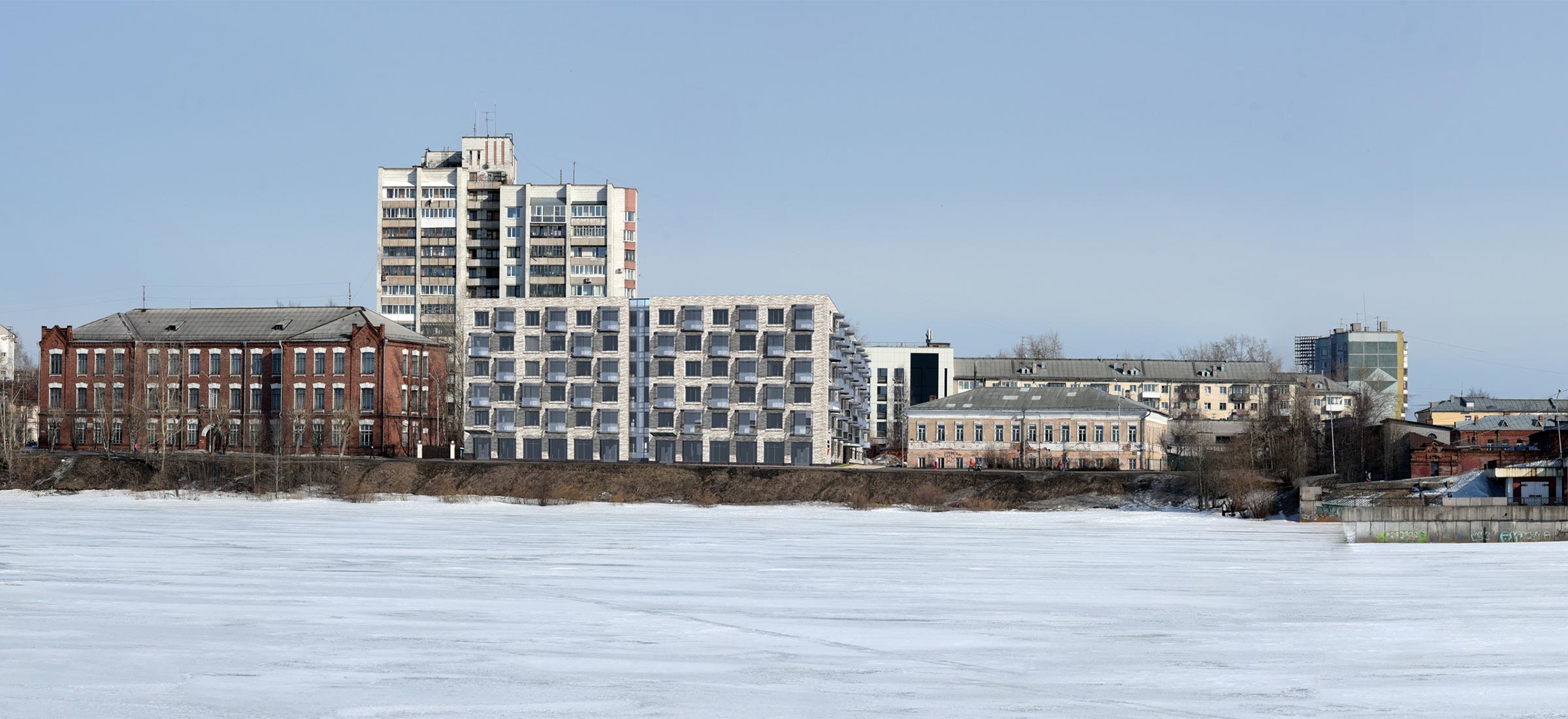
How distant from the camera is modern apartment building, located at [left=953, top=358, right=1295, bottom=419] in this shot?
187250mm

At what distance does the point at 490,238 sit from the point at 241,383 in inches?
2222

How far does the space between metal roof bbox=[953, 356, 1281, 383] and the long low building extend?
227 ft

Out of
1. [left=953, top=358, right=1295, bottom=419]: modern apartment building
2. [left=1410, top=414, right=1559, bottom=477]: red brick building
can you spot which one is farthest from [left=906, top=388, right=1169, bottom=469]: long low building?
[left=953, top=358, right=1295, bottom=419]: modern apartment building

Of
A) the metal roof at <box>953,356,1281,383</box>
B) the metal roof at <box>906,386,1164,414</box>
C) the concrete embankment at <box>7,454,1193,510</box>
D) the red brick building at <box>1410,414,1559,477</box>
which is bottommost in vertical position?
the concrete embankment at <box>7,454,1193,510</box>

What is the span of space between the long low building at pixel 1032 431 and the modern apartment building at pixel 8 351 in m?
108

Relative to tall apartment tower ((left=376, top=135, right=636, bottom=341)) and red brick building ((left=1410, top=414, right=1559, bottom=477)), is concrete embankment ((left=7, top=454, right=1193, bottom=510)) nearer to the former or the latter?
red brick building ((left=1410, top=414, right=1559, bottom=477))

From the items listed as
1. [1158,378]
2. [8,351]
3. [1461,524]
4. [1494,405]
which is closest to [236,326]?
[8,351]

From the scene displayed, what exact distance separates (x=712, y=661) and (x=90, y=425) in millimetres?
108011

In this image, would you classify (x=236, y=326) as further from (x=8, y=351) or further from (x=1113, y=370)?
(x=1113, y=370)

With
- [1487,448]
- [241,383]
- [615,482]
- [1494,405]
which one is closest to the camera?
[615,482]

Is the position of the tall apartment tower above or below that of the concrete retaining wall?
above

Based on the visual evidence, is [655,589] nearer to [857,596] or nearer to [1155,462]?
[857,596]

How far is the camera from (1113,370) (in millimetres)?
192625

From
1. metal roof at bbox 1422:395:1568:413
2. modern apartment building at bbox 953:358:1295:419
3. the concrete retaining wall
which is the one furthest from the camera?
modern apartment building at bbox 953:358:1295:419
